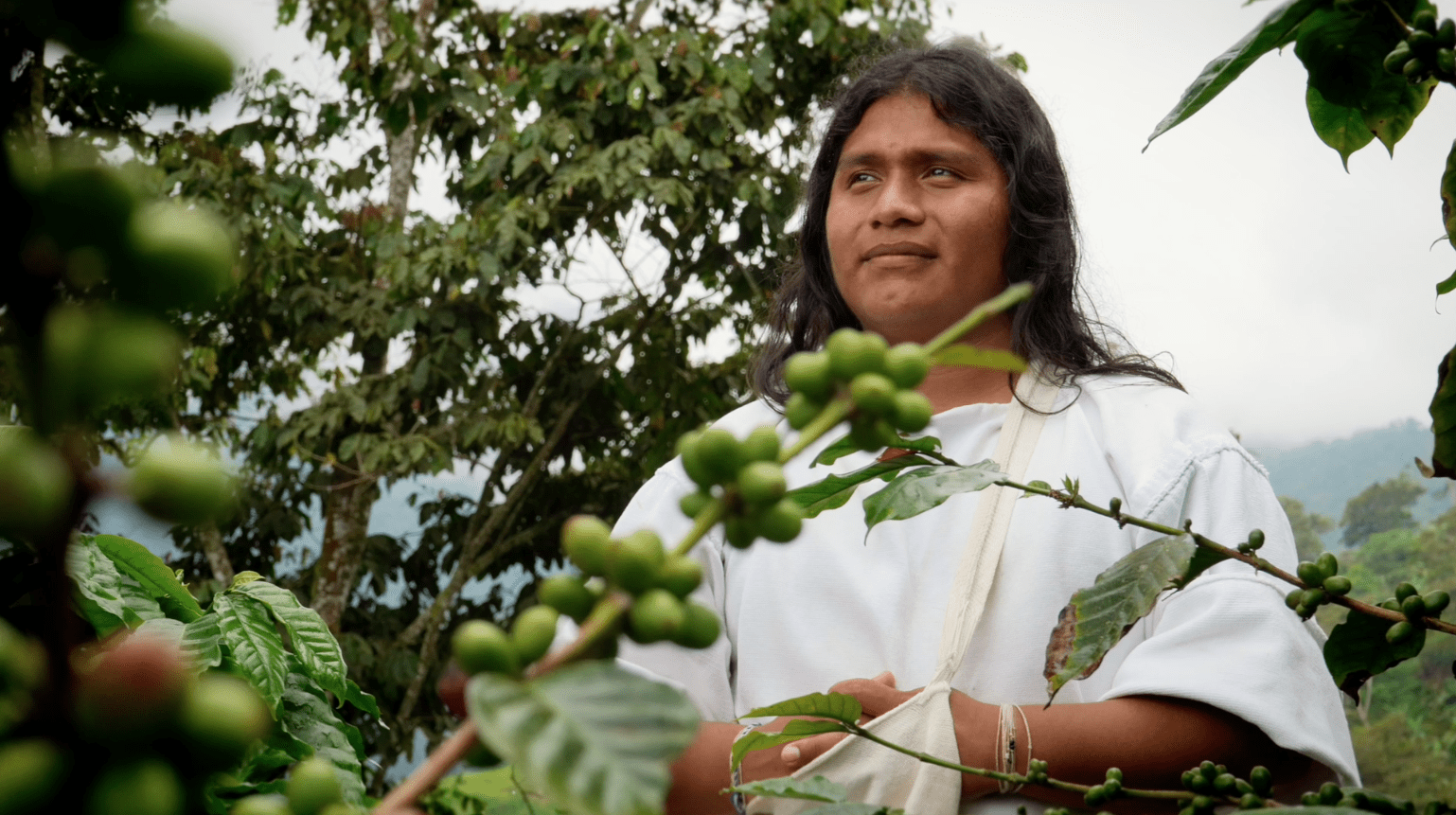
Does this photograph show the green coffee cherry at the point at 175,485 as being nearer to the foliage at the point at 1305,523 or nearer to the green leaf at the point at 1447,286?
the green leaf at the point at 1447,286

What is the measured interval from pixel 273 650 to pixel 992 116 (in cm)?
109

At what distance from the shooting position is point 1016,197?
1.50 m

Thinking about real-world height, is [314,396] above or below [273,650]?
above

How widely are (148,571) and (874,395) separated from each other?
817 millimetres

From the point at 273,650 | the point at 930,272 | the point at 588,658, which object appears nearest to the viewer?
the point at 588,658

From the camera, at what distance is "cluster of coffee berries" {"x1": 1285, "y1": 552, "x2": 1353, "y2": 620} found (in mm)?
568

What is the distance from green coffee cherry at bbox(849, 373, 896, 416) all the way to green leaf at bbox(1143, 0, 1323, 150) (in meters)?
0.40

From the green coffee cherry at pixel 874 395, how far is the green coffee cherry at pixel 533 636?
8 cm

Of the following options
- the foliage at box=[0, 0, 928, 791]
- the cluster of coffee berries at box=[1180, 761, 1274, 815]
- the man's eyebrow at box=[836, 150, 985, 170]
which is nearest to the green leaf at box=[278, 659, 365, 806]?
the cluster of coffee berries at box=[1180, 761, 1274, 815]

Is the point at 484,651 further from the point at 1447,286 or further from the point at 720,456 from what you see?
the point at 1447,286

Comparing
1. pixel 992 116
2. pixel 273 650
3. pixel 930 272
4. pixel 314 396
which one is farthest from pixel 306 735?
pixel 314 396

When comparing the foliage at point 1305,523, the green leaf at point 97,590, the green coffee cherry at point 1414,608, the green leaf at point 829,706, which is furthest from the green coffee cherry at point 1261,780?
the foliage at point 1305,523

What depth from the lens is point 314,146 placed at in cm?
591

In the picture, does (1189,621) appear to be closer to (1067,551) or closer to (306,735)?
(1067,551)
